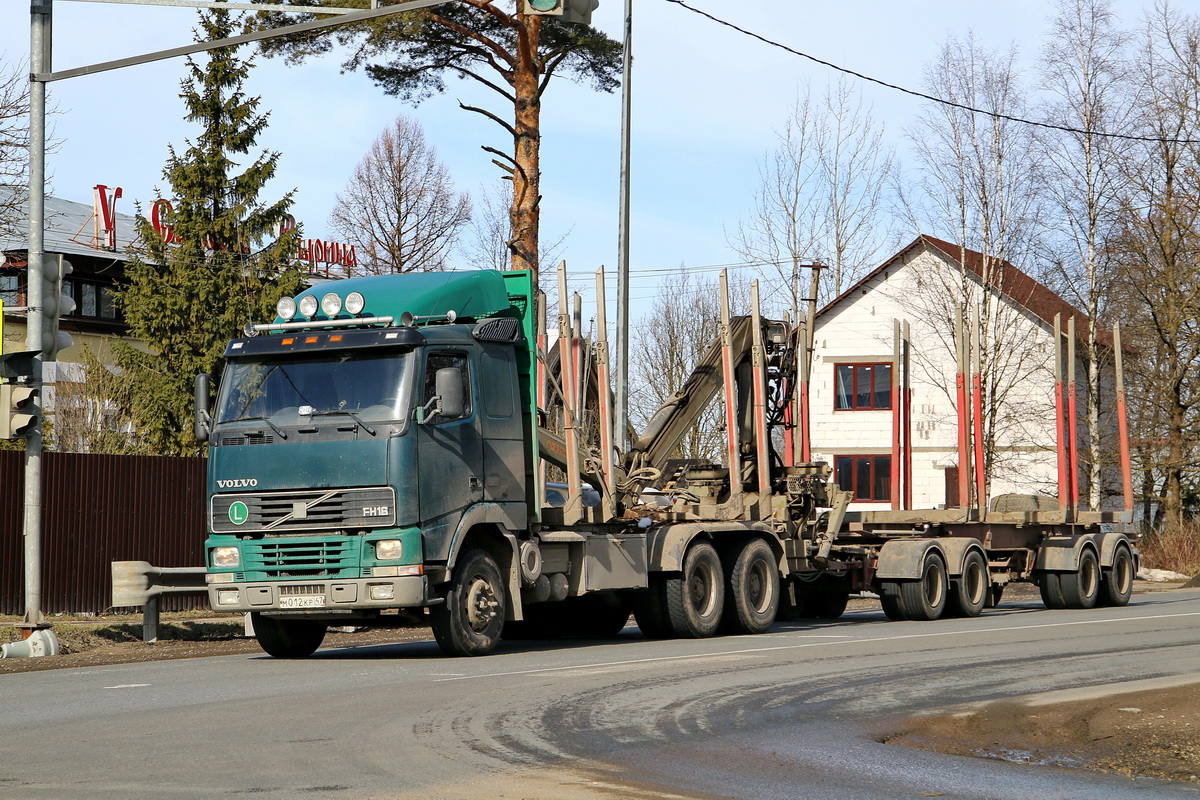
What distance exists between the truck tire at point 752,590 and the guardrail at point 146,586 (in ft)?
19.4

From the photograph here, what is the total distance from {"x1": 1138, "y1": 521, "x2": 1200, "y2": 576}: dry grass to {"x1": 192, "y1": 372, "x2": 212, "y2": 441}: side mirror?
26.3 meters

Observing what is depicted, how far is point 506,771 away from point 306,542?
5821mm

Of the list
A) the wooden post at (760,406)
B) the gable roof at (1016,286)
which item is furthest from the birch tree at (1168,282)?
the wooden post at (760,406)

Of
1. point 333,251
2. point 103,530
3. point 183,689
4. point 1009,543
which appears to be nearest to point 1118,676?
point 183,689

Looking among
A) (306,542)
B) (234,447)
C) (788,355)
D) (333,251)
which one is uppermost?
(333,251)

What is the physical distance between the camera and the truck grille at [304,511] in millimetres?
12375

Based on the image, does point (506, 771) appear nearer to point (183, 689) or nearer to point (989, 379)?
point (183, 689)

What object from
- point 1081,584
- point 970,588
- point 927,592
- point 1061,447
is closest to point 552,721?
point 927,592

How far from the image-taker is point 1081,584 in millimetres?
21562

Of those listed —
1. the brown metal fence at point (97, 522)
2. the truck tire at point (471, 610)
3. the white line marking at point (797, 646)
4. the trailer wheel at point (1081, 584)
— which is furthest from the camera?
the trailer wheel at point (1081, 584)

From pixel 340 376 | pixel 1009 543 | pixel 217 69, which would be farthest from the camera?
pixel 217 69

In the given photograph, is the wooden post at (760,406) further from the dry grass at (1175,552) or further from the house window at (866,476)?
the house window at (866,476)

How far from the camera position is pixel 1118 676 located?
11984mm

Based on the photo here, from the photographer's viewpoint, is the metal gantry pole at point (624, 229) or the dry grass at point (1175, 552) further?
the dry grass at point (1175, 552)
